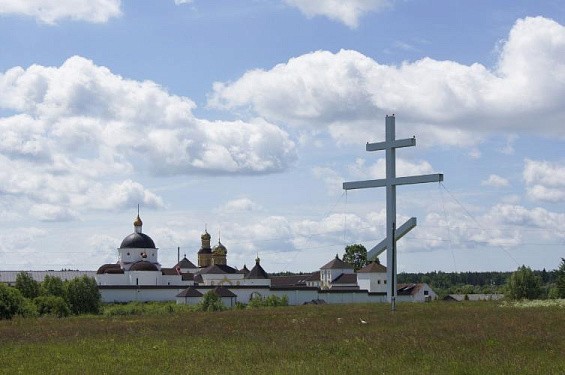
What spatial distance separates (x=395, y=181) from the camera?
3541 cm

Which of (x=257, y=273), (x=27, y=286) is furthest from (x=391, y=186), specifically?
(x=257, y=273)

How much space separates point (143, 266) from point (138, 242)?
7.19 metres

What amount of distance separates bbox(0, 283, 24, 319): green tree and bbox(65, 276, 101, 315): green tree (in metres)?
25.5

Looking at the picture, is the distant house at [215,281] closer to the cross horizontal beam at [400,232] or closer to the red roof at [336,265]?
the red roof at [336,265]

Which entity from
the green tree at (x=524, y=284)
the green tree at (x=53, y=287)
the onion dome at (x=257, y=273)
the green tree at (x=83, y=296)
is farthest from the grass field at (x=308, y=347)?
the onion dome at (x=257, y=273)

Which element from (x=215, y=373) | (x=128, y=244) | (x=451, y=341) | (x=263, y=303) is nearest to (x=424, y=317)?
(x=451, y=341)

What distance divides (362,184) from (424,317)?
27.3ft

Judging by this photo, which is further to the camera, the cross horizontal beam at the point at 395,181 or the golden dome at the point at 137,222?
the golden dome at the point at 137,222

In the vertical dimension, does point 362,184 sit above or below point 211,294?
above

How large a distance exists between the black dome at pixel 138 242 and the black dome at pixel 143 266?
5587mm

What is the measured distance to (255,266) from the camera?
114 m

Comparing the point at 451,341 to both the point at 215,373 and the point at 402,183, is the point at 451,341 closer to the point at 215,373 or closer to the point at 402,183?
the point at 215,373

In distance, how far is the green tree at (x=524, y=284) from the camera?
87062 millimetres

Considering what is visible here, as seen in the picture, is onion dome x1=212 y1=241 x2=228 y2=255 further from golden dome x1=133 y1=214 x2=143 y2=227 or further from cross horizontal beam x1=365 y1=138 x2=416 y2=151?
cross horizontal beam x1=365 y1=138 x2=416 y2=151
